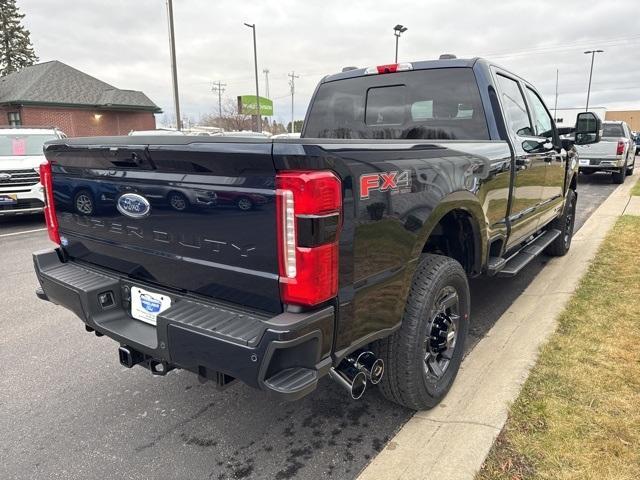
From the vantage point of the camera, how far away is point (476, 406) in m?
2.80

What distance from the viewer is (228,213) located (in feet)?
6.57

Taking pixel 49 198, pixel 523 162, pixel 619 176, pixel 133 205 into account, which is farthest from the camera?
pixel 619 176

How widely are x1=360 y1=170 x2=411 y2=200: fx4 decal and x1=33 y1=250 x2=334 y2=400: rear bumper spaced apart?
528 millimetres

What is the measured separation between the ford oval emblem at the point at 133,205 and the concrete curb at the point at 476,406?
163 cm

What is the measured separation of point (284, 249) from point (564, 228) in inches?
203

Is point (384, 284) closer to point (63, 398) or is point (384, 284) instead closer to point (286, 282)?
point (286, 282)

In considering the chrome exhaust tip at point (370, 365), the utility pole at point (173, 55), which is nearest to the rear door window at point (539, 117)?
the chrome exhaust tip at point (370, 365)

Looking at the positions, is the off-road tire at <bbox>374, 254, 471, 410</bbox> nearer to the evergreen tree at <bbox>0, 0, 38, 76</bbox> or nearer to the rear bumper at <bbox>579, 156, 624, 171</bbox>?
the rear bumper at <bbox>579, 156, 624, 171</bbox>

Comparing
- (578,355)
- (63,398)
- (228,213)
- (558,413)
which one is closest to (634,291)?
(578,355)

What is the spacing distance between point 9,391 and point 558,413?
11.0 ft

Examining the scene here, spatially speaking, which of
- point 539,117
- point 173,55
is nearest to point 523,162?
point 539,117

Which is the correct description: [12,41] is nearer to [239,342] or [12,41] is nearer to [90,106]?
[90,106]

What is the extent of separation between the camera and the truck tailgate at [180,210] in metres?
1.93

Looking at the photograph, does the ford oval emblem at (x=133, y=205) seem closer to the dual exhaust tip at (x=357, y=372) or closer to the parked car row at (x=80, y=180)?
the parked car row at (x=80, y=180)
